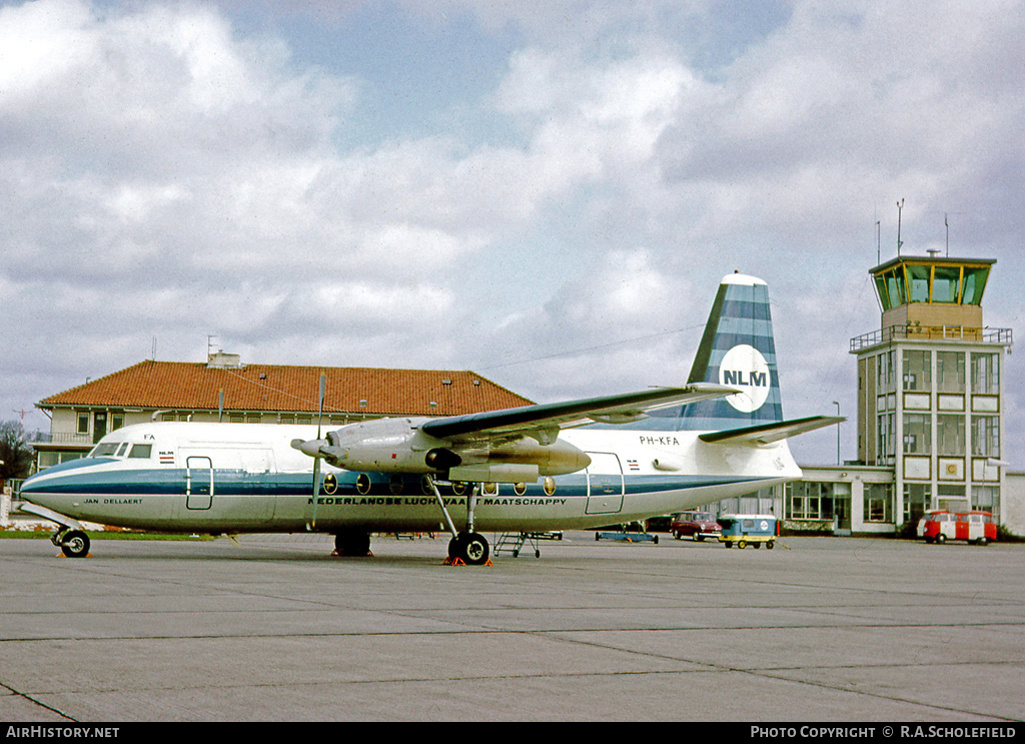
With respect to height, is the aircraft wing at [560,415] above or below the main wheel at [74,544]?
above

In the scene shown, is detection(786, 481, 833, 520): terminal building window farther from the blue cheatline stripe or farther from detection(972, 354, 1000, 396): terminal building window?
the blue cheatline stripe

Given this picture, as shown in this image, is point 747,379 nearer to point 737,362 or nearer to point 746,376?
point 746,376

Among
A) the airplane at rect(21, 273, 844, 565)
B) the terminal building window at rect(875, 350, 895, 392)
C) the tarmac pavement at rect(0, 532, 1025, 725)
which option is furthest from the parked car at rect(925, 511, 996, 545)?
the tarmac pavement at rect(0, 532, 1025, 725)

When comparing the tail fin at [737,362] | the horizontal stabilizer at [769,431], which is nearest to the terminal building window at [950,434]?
the tail fin at [737,362]

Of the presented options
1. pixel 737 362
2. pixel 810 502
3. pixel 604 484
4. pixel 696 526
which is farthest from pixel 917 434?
pixel 604 484

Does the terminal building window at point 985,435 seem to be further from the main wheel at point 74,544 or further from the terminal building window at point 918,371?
the main wheel at point 74,544

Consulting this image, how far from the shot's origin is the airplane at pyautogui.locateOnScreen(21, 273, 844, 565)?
68.1 feet

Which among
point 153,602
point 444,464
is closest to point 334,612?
point 153,602

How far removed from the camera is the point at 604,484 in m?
24.8

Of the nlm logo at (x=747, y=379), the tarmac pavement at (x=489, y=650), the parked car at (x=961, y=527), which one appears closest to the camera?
the tarmac pavement at (x=489, y=650)

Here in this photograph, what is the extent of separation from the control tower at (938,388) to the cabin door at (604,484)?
45.0m

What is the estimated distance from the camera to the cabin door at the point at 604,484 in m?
24.7
